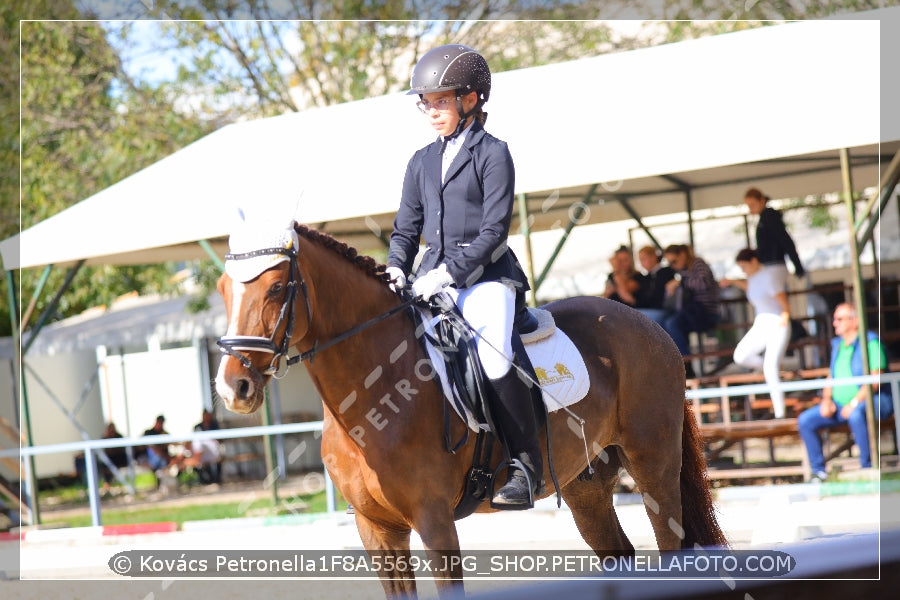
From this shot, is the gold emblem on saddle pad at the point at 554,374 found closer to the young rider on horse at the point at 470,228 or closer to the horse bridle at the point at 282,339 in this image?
the young rider on horse at the point at 470,228

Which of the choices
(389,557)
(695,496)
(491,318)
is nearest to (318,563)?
(695,496)

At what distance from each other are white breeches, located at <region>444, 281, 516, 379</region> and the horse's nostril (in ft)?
3.57

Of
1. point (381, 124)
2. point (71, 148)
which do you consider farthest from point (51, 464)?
point (381, 124)

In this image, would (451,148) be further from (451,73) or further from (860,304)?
(860,304)

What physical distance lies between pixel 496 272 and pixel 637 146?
5151 millimetres

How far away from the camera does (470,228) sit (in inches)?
176

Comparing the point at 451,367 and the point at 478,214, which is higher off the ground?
the point at 478,214

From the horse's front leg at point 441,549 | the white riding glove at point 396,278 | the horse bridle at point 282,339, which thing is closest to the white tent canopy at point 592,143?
the white riding glove at point 396,278

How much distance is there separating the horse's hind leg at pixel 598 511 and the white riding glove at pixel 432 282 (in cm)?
147

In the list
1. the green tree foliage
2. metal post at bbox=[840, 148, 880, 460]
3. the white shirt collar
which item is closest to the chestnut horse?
the white shirt collar

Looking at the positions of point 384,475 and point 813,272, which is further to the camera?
point 813,272

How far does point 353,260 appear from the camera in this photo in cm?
428

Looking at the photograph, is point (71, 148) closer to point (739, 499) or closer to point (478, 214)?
point (739, 499)

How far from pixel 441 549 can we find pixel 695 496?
1863 millimetres
